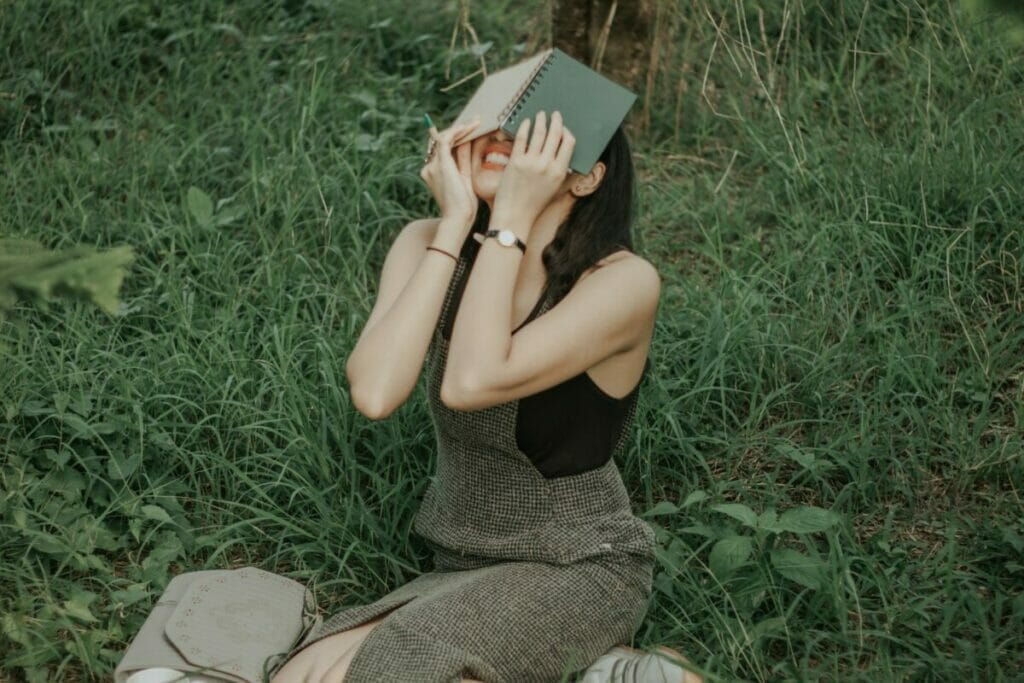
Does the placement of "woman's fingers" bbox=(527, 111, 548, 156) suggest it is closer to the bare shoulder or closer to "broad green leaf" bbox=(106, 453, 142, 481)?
the bare shoulder

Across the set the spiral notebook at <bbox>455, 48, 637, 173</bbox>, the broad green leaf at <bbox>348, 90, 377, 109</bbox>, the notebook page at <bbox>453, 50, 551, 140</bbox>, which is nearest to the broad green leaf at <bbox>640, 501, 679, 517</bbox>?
the spiral notebook at <bbox>455, 48, 637, 173</bbox>

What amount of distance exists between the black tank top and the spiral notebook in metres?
0.31

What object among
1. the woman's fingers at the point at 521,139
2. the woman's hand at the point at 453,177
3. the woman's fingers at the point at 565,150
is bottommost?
the woman's hand at the point at 453,177

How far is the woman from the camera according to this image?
7.47 feet

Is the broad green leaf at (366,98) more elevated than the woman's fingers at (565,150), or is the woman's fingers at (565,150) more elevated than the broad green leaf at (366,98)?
the woman's fingers at (565,150)

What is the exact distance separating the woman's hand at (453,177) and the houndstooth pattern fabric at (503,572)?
0.14 metres

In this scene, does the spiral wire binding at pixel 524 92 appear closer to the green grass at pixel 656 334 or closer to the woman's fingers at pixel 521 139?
the woman's fingers at pixel 521 139

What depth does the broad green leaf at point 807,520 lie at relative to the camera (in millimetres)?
2541

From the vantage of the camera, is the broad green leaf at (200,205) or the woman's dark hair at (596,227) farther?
the broad green leaf at (200,205)

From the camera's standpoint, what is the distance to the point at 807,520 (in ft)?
8.44

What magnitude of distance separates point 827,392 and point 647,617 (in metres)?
0.83

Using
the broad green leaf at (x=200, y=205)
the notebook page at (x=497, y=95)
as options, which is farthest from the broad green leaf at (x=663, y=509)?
the broad green leaf at (x=200, y=205)

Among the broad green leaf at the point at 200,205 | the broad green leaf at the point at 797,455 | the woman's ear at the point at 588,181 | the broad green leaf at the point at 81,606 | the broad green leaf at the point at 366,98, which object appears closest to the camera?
the woman's ear at the point at 588,181

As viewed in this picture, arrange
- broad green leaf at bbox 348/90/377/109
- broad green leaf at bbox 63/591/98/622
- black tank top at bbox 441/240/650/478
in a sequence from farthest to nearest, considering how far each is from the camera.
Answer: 1. broad green leaf at bbox 348/90/377/109
2. broad green leaf at bbox 63/591/98/622
3. black tank top at bbox 441/240/650/478
